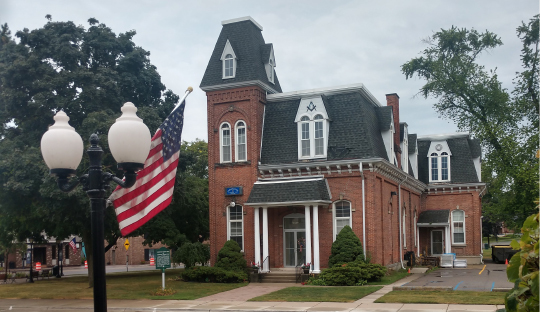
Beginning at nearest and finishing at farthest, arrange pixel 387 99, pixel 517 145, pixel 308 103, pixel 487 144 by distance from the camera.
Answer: pixel 308 103 → pixel 387 99 → pixel 517 145 → pixel 487 144

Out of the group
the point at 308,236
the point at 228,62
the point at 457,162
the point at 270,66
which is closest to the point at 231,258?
the point at 308,236

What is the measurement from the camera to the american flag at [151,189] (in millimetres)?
8781

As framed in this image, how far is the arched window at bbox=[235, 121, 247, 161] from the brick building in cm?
5

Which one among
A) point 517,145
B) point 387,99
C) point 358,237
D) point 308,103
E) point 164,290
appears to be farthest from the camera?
point 517,145

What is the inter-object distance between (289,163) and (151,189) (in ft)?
62.7

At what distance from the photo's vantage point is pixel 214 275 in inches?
1041

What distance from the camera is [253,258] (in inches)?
1099

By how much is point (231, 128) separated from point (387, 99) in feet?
38.4

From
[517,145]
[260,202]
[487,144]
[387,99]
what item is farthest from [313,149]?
[487,144]

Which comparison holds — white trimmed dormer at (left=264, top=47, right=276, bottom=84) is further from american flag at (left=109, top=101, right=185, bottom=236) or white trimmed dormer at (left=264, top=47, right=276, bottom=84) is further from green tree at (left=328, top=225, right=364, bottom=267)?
american flag at (left=109, top=101, right=185, bottom=236)

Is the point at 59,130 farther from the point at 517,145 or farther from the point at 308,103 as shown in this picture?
the point at 517,145

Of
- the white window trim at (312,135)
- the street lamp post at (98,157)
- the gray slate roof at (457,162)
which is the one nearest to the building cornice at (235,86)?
the white window trim at (312,135)

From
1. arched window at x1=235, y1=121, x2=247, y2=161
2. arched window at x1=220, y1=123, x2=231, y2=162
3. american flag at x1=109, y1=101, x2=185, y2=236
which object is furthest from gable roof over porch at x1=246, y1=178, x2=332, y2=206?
american flag at x1=109, y1=101, x2=185, y2=236

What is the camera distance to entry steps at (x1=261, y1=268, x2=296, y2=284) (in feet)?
86.8
